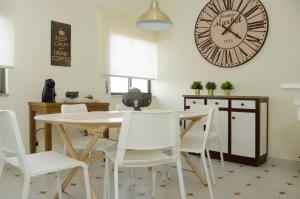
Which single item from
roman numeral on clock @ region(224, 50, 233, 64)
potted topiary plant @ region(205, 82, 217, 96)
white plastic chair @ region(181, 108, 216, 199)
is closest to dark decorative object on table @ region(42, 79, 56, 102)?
white plastic chair @ region(181, 108, 216, 199)

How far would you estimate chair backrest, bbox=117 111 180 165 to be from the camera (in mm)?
1754

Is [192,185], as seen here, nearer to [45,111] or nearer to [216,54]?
[45,111]

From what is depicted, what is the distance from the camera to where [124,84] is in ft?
15.9

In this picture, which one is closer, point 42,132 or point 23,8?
point 23,8

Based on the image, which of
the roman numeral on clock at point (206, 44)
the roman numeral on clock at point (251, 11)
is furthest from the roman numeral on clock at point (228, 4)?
the roman numeral on clock at point (206, 44)

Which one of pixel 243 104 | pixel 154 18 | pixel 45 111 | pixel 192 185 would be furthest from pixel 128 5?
pixel 192 185

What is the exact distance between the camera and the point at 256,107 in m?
3.48

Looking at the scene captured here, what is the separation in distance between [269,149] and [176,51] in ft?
7.34

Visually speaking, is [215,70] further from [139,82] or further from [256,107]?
[139,82]

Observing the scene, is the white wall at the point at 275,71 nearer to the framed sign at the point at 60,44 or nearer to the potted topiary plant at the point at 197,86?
the potted topiary plant at the point at 197,86

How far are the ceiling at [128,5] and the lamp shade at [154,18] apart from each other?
1.43 meters

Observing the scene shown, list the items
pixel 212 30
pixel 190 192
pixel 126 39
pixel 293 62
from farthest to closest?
pixel 126 39 → pixel 212 30 → pixel 293 62 → pixel 190 192

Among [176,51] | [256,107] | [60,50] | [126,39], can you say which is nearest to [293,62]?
[256,107]

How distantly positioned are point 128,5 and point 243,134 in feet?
9.27
